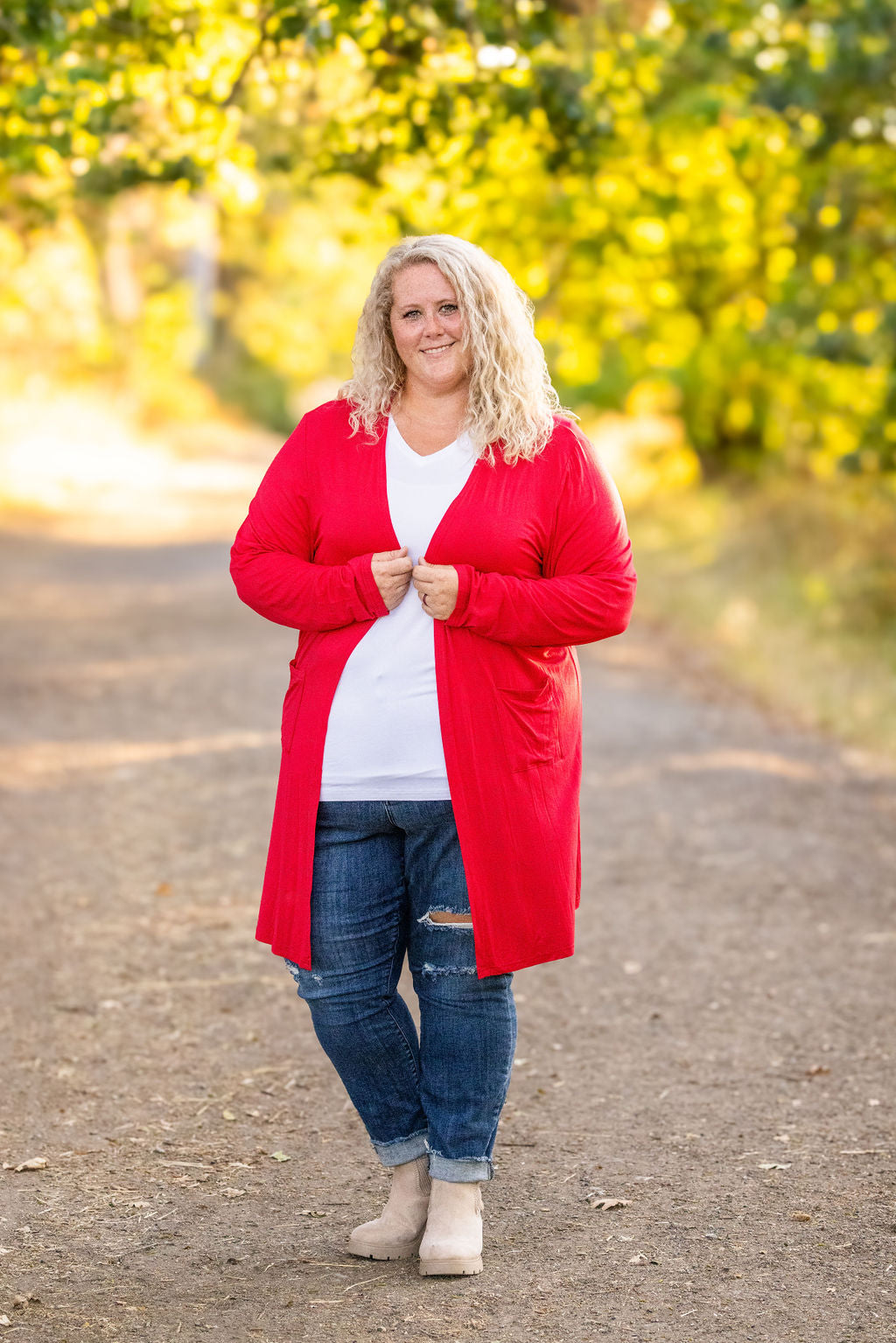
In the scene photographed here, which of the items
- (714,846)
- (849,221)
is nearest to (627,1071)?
(714,846)

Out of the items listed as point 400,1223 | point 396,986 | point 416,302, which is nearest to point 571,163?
point 416,302

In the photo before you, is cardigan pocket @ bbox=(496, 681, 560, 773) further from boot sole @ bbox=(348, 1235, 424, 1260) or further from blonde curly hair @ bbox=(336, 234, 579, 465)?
boot sole @ bbox=(348, 1235, 424, 1260)

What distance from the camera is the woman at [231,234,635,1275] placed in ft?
10.3

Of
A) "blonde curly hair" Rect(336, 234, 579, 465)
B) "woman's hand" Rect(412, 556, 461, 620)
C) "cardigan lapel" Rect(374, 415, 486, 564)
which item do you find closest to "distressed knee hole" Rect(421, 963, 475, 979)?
"woman's hand" Rect(412, 556, 461, 620)

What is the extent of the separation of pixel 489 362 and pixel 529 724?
726 mm

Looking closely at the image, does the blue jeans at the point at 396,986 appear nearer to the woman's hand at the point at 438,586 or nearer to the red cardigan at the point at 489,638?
the red cardigan at the point at 489,638

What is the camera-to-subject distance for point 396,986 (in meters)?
3.30

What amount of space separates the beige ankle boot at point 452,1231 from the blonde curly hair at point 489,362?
1536 mm

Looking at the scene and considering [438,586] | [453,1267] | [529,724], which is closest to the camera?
[438,586]

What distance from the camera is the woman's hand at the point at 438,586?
3076mm

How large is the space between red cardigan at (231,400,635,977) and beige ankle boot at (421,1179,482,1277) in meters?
0.54

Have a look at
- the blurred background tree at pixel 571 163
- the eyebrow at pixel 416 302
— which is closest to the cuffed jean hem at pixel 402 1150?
the eyebrow at pixel 416 302

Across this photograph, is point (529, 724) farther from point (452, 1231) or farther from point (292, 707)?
point (452, 1231)

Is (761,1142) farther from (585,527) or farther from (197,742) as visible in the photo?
(197,742)
